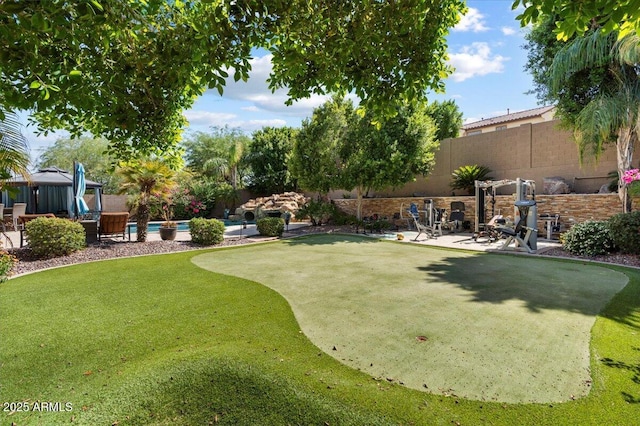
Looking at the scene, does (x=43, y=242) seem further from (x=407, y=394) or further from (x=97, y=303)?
(x=407, y=394)

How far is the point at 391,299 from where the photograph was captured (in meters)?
5.02

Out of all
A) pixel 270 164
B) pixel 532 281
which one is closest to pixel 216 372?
pixel 532 281

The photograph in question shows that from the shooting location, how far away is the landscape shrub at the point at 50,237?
799 centimetres

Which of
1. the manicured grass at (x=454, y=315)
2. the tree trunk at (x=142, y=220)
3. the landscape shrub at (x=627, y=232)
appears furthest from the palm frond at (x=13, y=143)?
the landscape shrub at (x=627, y=232)

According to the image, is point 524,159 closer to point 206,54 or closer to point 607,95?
point 607,95

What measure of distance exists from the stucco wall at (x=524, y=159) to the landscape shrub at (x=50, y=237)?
16.2 m

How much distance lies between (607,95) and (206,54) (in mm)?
12302

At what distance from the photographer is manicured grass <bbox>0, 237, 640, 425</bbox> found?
7.72 feet

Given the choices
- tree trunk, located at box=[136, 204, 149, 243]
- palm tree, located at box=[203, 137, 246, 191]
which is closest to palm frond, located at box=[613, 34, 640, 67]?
tree trunk, located at box=[136, 204, 149, 243]

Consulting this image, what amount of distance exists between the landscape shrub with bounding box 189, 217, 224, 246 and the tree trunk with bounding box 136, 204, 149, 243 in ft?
4.86

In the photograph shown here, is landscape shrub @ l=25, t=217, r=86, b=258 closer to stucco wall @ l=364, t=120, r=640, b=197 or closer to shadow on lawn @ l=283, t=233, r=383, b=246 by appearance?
shadow on lawn @ l=283, t=233, r=383, b=246

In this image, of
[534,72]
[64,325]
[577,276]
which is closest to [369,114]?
[534,72]

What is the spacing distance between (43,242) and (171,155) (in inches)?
A: 220

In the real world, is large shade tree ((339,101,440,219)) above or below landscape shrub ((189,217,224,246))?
above
